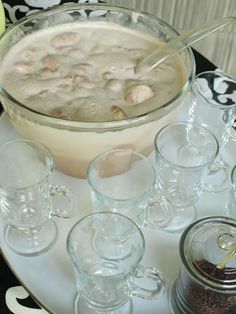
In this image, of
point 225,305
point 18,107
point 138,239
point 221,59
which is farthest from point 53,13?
point 221,59

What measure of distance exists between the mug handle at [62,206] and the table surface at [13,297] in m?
0.10

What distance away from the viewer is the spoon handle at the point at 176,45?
875mm

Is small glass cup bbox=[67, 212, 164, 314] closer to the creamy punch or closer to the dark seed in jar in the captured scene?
the dark seed in jar

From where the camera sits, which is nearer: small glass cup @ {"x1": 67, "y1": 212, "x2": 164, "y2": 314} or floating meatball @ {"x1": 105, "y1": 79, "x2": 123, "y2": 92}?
small glass cup @ {"x1": 67, "y1": 212, "x2": 164, "y2": 314}

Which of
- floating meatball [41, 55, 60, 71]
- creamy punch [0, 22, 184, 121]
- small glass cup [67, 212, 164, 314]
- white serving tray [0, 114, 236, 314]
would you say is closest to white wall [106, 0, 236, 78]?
creamy punch [0, 22, 184, 121]

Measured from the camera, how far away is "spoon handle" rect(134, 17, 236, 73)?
2.87 feet

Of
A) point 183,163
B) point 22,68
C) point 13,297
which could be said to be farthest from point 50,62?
point 13,297

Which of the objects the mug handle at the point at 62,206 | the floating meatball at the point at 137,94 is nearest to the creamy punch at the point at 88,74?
the floating meatball at the point at 137,94

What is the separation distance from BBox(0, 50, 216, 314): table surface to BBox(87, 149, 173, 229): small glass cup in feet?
0.46

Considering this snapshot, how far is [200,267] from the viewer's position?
2.11 ft

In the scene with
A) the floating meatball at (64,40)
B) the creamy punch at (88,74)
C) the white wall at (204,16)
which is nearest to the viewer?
the creamy punch at (88,74)

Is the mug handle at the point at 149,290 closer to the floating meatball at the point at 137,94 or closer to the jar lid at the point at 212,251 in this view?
the jar lid at the point at 212,251

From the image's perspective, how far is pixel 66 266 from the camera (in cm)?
75

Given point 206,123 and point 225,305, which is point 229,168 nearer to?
point 206,123
